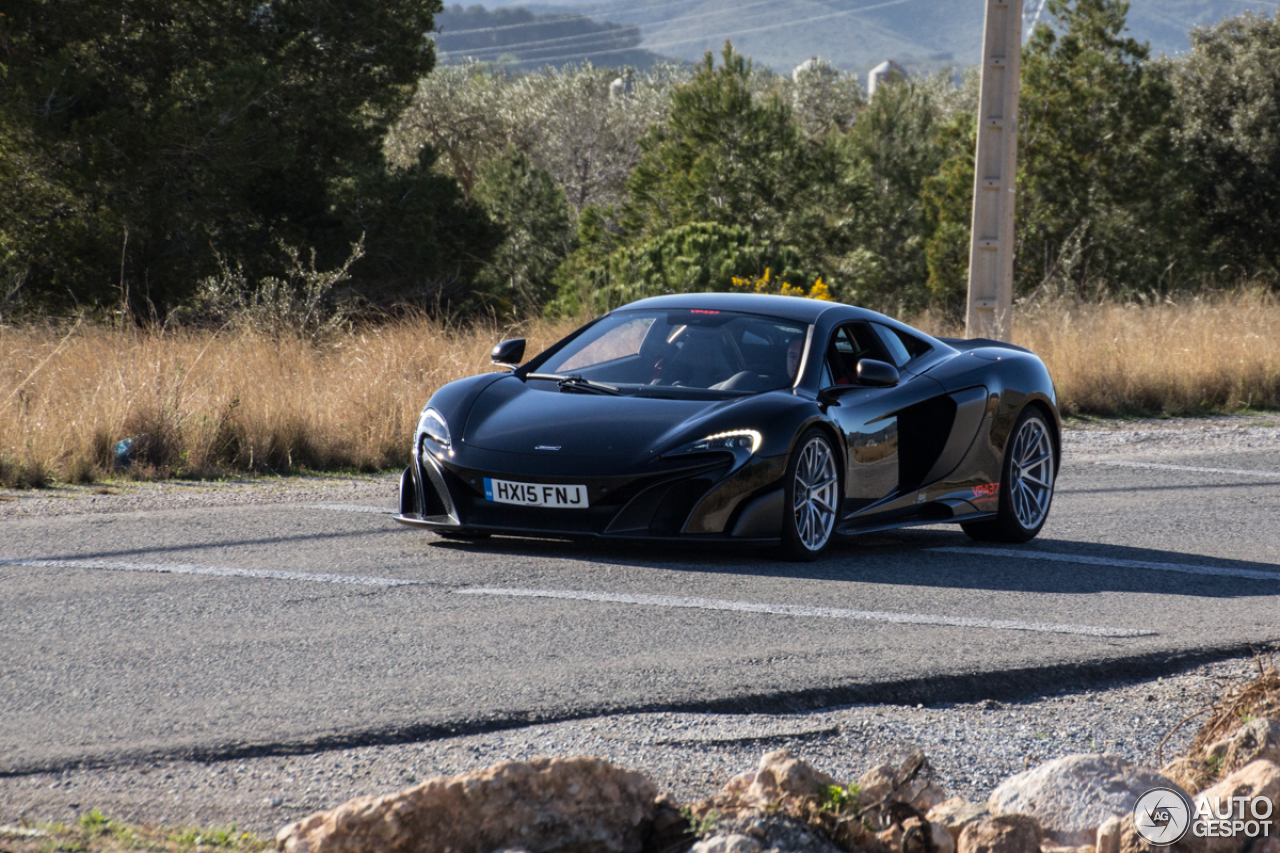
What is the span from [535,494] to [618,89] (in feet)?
175

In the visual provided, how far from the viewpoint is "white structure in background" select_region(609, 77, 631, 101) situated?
180 feet

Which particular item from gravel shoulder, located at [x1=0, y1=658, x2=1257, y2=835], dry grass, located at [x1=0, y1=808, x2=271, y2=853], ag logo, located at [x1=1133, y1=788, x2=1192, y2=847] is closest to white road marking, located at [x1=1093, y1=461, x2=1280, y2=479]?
gravel shoulder, located at [x1=0, y1=658, x2=1257, y2=835]

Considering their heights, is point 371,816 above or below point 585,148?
below

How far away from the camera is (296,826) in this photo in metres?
2.87

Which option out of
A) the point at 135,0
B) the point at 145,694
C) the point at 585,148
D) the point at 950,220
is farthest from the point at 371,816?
the point at 585,148

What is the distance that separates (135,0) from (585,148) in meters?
27.3

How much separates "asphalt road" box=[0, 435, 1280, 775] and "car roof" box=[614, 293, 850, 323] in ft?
4.10

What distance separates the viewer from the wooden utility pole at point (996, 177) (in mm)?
16828

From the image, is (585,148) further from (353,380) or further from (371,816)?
(371,816)

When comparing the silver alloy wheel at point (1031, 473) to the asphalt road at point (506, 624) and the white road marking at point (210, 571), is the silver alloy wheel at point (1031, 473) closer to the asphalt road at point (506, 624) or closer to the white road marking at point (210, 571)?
the asphalt road at point (506, 624)

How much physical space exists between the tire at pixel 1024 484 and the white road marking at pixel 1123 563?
0.26m

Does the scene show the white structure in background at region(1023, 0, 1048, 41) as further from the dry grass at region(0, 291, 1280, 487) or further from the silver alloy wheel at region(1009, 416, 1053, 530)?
the silver alloy wheel at region(1009, 416, 1053, 530)

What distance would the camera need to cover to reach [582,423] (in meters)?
7.13

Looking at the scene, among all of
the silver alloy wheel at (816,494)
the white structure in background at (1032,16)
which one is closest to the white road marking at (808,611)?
the silver alloy wheel at (816,494)
